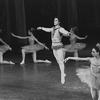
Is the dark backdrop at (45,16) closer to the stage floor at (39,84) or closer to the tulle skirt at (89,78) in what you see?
the stage floor at (39,84)

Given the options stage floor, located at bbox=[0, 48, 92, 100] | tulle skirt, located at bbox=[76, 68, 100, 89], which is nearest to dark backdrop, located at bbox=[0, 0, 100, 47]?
stage floor, located at bbox=[0, 48, 92, 100]

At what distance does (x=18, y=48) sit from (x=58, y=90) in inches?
421

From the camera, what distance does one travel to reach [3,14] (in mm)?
22297

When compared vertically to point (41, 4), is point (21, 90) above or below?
below

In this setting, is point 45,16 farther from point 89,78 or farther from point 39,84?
point 89,78

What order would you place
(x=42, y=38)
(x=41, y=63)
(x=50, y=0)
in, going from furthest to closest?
(x=50, y=0), (x=42, y=38), (x=41, y=63)

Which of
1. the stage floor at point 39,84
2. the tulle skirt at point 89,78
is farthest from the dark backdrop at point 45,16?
the tulle skirt at point 89,78

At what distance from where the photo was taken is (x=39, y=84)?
30.8ft

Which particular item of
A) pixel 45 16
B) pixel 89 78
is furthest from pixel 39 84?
pixel 45 16

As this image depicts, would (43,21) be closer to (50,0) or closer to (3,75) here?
(50,0)

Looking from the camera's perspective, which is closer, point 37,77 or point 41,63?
point 37,77

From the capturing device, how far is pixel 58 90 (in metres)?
8.55

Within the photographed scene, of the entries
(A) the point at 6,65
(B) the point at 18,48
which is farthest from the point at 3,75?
(B) the point at 18,48

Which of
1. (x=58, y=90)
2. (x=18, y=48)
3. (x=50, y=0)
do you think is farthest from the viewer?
(x=50, y=0)
